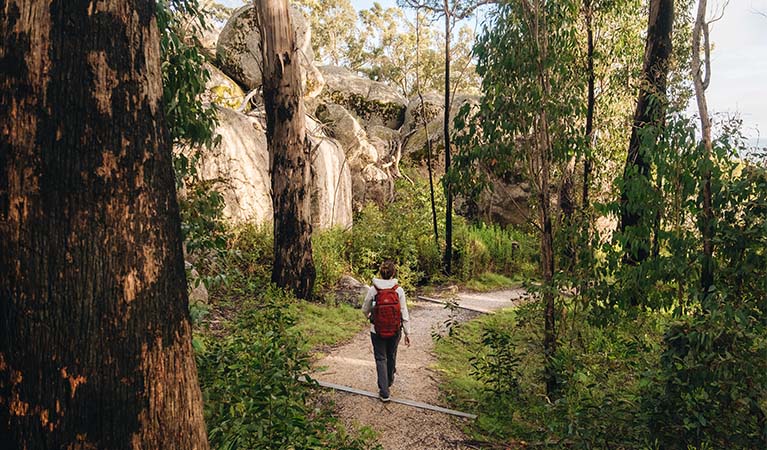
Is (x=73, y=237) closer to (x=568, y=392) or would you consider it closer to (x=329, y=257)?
(x=568, y=392)

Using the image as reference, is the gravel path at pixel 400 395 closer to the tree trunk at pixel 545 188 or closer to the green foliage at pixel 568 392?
the green foliage at pixel 568 392

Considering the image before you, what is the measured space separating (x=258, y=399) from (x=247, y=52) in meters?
12.6

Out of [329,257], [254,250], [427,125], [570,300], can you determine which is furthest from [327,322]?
[427,125]

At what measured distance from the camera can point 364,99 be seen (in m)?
21.2

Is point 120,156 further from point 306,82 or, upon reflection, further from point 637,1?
point 306,82

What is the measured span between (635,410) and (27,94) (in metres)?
4.17

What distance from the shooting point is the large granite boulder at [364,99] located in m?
20.9

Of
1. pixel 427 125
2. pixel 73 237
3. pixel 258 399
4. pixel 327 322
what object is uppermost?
pixel 427 125

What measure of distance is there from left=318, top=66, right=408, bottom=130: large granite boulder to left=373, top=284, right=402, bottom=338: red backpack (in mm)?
15819

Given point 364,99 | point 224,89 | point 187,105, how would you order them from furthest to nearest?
point 364,99 < point 224,89 < point 187,105

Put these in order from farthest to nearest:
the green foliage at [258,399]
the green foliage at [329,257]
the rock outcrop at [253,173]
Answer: the rock outcrop at [253,173] < the green foliage at [329,257] < the green foliage at [258,399]

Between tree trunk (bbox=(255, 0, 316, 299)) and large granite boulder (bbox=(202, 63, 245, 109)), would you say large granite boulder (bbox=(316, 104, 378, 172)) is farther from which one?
tree trunk (bbox=(255, 0, 316, 299))

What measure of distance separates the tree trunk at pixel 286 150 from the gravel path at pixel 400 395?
2042 mm

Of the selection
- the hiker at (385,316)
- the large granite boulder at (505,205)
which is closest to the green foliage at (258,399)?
the hiker at (385,316)
